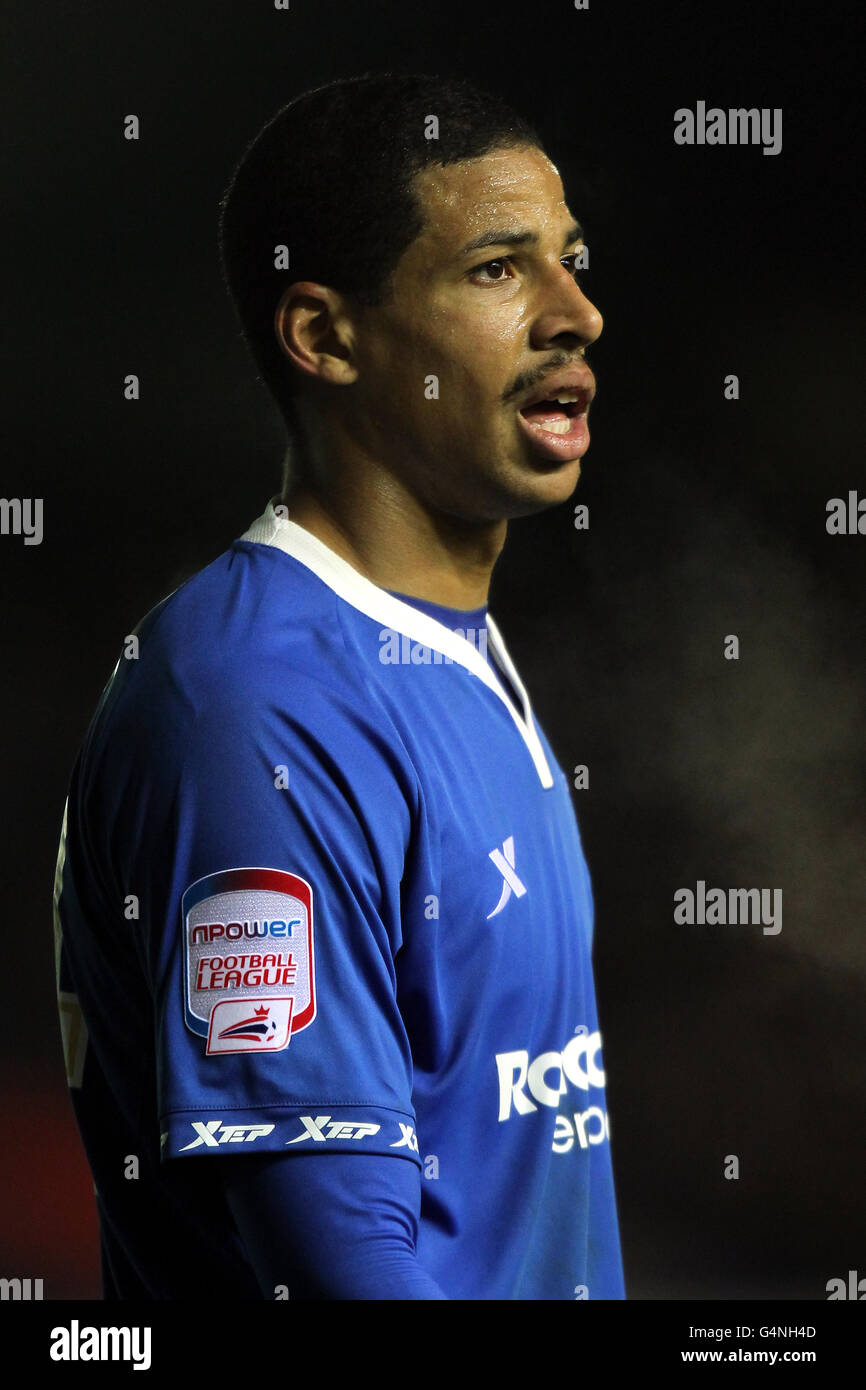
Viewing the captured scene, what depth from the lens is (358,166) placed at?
1.54 metres

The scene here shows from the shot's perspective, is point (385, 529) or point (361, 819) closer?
point (361, 819)

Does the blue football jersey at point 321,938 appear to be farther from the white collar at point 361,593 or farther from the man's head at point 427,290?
the man's head at point 427,290

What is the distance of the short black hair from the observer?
1.54 metres

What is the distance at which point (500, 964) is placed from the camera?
4.71ft

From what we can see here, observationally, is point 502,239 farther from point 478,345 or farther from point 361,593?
point 361,593

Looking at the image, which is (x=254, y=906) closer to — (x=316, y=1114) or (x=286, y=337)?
(x=316, y=1114)

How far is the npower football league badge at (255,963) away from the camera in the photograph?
1262mm

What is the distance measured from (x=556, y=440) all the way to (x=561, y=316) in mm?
119

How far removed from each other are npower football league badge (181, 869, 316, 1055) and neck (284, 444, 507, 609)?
0.39 meters

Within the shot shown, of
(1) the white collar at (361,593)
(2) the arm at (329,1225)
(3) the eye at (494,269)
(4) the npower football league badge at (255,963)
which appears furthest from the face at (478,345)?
(2) the arm at (329,1225)

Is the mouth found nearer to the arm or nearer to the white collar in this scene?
the white collar

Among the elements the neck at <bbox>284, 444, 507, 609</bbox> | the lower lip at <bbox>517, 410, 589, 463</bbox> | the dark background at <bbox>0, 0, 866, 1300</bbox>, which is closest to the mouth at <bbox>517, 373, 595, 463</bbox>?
the lower lip at <bbox>517, 410, 589, 463</bbox>

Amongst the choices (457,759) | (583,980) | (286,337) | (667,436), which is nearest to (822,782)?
(667,436)

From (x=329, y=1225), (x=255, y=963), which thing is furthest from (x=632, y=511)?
(x=329, y=1225)
